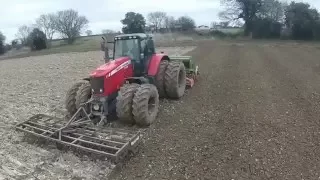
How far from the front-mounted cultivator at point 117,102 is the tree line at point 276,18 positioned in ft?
110

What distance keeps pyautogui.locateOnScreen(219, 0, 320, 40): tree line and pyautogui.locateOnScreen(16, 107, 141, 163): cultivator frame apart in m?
36.4

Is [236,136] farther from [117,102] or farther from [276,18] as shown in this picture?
[276,18]

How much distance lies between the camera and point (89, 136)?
6266 mm

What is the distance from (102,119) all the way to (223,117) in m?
2.55

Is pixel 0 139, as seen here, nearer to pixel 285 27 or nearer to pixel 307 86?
pixel 307 86

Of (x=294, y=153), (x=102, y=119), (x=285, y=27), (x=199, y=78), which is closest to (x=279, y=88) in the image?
(x=199, y=78)

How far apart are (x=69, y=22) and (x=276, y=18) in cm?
4273

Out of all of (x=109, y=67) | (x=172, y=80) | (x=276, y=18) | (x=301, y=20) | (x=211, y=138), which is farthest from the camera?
(x=276, y=18)

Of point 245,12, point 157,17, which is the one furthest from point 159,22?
point 245,12

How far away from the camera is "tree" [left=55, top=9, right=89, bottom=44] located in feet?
229

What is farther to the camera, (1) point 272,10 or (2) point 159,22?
(2) point 159,22

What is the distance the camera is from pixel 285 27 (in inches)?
1650

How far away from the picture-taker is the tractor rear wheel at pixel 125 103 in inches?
274

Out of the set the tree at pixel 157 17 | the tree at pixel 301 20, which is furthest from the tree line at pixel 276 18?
the tree at pixel 157 17
